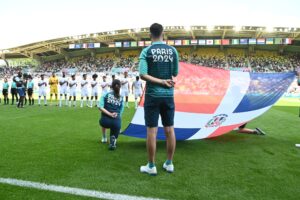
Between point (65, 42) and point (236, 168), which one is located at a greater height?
point (65, 42)

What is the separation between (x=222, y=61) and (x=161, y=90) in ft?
139

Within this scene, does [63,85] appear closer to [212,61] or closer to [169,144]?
[169,144]

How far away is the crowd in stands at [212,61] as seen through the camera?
42.2m

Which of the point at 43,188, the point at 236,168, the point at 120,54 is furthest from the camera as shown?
the point at 120,54

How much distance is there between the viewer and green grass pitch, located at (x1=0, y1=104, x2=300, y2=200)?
3383mm

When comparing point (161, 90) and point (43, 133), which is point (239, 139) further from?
point (43, 133)

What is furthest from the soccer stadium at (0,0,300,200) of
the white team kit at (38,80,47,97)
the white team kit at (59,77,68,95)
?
the white team kit at (38,80,47,97)

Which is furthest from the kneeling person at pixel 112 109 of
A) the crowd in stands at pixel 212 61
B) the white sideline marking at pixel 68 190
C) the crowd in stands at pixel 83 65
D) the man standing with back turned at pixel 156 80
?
the crowd in stands at pixel 83 65

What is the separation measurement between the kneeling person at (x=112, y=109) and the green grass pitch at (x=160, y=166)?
414 millimetres

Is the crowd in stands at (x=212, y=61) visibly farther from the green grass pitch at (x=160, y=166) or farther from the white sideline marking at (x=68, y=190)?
the white sideline marking at (x=68, y=190)

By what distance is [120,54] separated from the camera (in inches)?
1982

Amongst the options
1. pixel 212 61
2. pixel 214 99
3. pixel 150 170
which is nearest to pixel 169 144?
pixel 150 170

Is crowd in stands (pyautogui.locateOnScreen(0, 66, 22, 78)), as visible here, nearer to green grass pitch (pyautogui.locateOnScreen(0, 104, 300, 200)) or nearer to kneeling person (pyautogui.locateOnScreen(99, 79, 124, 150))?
green grass pitch (pyautogui.locateOnScreen(0, 104, 300, 200))

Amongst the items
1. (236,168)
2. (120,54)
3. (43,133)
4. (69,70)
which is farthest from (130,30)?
(236,168)
